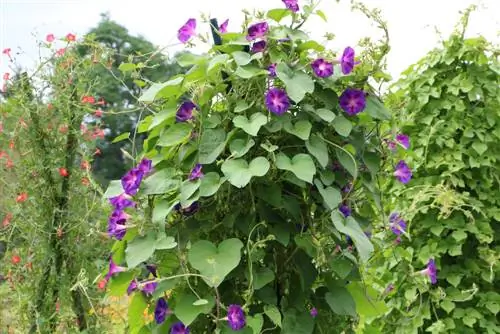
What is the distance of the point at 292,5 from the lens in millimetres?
1453

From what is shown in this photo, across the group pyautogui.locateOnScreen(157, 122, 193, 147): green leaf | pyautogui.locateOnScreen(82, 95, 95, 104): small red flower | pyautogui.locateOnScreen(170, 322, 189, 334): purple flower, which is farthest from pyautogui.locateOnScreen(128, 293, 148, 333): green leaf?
pyautogui.locateOnScreen(82, 95, 95, 104): small red flower

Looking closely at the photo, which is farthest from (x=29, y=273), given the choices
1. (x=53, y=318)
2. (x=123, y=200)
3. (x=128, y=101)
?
(x=128, y=101)

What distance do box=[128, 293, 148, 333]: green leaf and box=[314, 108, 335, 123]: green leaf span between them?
60cm

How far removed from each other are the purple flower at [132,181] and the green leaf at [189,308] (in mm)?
258

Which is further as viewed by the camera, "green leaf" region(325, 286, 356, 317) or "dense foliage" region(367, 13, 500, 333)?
"dense foliage" region(367, 13, 500, 333)

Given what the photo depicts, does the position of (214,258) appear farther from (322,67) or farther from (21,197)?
(21,197)

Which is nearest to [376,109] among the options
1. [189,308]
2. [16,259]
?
[189,308]

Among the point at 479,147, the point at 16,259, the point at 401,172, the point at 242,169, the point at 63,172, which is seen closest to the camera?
the point at 242,169

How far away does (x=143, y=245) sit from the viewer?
1.38 metres

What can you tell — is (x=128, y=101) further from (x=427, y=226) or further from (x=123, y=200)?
(x=123, y=200)

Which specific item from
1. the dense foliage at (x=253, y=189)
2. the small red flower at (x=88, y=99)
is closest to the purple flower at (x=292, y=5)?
the dense foliage at (x=253, y=189)

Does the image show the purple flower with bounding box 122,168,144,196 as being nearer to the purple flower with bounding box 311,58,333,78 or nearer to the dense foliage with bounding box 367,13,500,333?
the purple flower with bounding box 311,58,333,78

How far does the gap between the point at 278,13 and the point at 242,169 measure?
0.39 metres

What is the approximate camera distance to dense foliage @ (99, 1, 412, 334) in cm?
137
